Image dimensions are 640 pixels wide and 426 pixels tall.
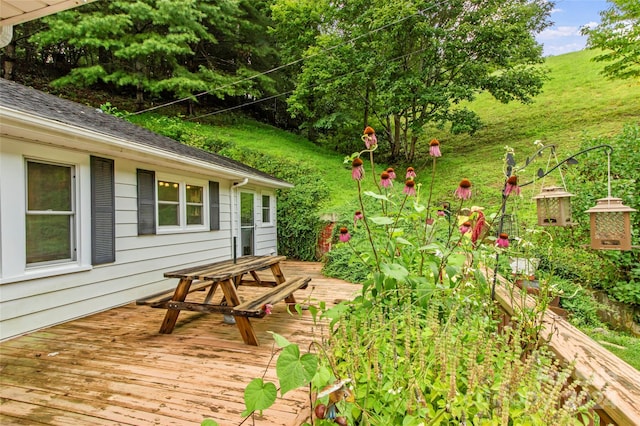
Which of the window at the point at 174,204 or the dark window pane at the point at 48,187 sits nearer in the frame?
the dark window pane at the point at 48,187

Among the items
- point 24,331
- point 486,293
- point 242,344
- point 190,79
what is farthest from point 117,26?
point 486,293

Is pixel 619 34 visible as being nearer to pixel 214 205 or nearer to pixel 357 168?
pixel 214 205

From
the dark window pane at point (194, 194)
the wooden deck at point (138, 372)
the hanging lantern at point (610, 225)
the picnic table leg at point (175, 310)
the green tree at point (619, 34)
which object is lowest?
the wooden deck at point (138, 372)

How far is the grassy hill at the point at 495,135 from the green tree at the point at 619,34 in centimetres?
163

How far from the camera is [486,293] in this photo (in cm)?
167

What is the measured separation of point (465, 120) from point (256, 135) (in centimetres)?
782

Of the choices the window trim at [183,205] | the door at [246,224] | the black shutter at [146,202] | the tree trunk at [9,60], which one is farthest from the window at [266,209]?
the tree trunk at [9,60]

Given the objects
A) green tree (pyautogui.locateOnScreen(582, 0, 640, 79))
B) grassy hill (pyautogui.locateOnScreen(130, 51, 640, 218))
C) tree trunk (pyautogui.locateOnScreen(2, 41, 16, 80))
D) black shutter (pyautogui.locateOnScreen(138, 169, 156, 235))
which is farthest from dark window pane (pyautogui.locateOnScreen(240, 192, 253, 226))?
green tree (pyautogui.locateOnScreen(582, 0, 640, 79))

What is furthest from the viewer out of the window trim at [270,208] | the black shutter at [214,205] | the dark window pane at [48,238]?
the window trim at [270,208]

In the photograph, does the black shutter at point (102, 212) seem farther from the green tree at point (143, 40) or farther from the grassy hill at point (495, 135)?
the green tree at point (143, 40)

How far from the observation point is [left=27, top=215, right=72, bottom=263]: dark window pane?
334 cm

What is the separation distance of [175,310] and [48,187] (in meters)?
2.07

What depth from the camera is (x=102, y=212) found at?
4.01 metres

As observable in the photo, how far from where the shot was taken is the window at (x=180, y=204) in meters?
5.04
